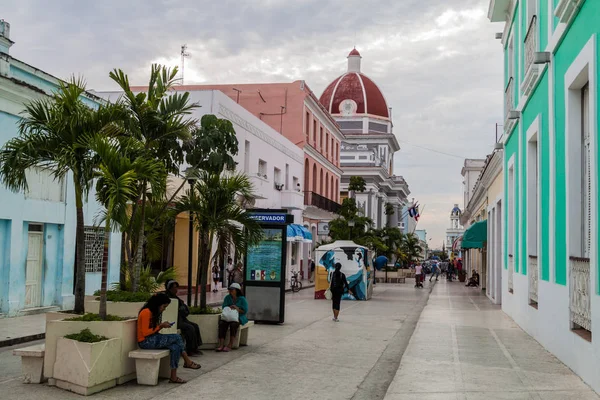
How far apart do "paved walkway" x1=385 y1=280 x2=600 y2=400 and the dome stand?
223 feet

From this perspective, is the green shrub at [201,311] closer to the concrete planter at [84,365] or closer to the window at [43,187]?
the concrete planter at [84,365]

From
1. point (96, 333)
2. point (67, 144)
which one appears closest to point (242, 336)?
point (96, 333)

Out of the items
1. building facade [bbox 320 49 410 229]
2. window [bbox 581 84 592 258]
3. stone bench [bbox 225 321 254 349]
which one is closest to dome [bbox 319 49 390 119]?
building facade [bbox 320 49 410 229]

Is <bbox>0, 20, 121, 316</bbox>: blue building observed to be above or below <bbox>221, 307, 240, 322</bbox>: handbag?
above

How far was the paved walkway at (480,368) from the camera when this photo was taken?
323 inches

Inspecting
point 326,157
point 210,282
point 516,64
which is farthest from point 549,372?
point 326,157

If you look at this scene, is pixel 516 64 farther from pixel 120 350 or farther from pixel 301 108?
pixel 301 108

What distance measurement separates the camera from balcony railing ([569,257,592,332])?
8820 mm

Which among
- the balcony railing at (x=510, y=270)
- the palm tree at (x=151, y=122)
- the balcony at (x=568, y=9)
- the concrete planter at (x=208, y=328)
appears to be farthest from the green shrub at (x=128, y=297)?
the balcony railing at (x=510, y=270)

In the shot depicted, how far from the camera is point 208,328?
1157 centimetres

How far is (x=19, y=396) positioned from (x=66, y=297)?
1054 centimetres

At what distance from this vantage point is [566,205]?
32.0 ft

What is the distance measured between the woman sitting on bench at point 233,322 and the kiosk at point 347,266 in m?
13.9

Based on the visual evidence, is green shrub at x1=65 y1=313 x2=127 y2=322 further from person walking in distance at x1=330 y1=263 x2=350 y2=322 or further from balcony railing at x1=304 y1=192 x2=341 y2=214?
balcony railing at x1=304 y1=192 x2=341 y2=214
